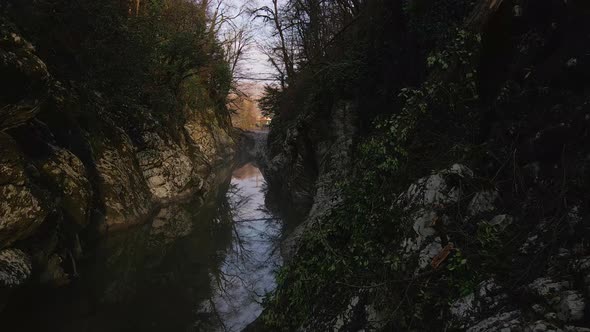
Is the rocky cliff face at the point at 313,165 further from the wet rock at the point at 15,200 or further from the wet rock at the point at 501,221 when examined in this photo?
the wet rock at the point at 15,200

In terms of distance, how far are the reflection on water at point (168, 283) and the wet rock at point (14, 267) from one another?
58 cm

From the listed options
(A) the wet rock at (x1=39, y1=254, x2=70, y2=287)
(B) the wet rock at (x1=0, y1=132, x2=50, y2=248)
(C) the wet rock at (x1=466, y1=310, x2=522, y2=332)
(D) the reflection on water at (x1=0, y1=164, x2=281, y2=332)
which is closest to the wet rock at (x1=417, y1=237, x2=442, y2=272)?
(C) the wet rock at (x1=466, y1=310, x2=522, y2=332)

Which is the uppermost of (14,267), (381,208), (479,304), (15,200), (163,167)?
(15,200)

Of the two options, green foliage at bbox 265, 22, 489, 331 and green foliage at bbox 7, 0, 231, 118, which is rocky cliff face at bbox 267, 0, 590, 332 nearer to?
green foliage at bbox 265, 22, 489, 331

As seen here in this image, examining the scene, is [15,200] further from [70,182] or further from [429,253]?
[429,253]

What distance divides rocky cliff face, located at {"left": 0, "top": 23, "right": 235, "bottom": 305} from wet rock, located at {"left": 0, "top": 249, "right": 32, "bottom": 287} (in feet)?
0.05

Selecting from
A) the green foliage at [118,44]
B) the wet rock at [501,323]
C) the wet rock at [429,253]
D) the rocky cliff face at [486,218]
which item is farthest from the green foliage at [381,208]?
the green foliage at [118,44]

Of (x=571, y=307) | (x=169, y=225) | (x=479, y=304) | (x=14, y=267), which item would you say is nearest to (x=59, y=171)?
(x=14, y=267)

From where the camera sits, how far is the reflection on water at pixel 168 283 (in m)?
6.41

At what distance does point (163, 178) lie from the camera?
13.9 meters

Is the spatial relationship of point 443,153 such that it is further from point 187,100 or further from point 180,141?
point 187,100

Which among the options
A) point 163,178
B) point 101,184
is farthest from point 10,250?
point 163,178

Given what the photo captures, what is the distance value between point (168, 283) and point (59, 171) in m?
3.28

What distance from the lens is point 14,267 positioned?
5.84 m
